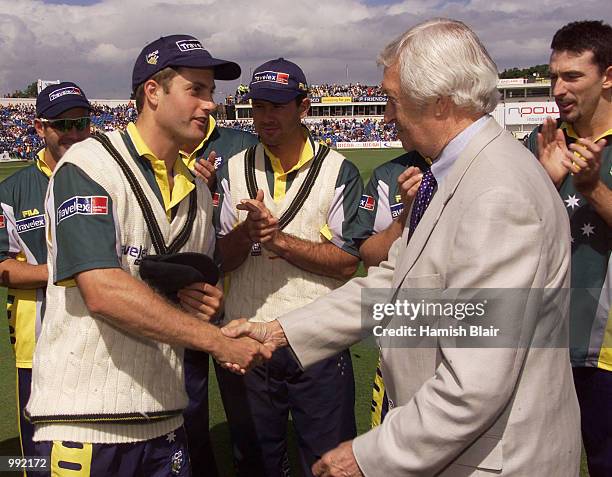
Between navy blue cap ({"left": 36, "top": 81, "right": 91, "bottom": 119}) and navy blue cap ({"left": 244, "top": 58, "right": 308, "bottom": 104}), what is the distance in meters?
1.28

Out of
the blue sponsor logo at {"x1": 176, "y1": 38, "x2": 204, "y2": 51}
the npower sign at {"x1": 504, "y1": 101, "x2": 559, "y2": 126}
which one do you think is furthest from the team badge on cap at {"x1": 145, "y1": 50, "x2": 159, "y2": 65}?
the npower sign at {"x1": 504, "y1": 101, "x2": 559, "y2": 126}

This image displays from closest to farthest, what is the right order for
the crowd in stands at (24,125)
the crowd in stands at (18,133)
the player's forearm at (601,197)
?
the player's forearm at (601,197), the crowd in stands at (18,133), the crowd in stands at (24,125)

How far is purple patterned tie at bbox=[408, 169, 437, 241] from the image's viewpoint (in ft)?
8.25

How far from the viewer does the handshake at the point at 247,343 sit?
2.95 meters

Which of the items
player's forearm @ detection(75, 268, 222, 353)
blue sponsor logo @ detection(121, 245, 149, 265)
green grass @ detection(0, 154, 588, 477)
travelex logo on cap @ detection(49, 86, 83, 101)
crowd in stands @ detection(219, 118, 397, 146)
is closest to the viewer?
player's forearm @ detection(75, 268, 222, 353)

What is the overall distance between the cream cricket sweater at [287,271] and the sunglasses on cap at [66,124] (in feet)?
4.27

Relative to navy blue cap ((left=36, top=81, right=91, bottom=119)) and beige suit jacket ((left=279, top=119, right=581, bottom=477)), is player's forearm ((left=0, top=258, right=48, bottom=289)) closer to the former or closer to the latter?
navy blue cap ((left=36, top=81, right=91, bottom=119))

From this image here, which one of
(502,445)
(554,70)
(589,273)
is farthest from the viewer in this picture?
(554,70)

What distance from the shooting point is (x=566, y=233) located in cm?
208

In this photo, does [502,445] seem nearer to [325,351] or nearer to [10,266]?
[325,351]

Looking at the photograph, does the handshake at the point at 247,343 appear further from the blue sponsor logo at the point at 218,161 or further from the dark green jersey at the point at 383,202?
the blue sponsor logo at the point at 218,161

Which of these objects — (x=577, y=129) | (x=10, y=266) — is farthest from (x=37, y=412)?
(x=577, y=129)

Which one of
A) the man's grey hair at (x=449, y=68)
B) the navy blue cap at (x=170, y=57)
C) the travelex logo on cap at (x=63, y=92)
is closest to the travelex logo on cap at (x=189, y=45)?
the navy blue cap at (x=170, y=57)

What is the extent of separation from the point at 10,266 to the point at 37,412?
158 centimetres
